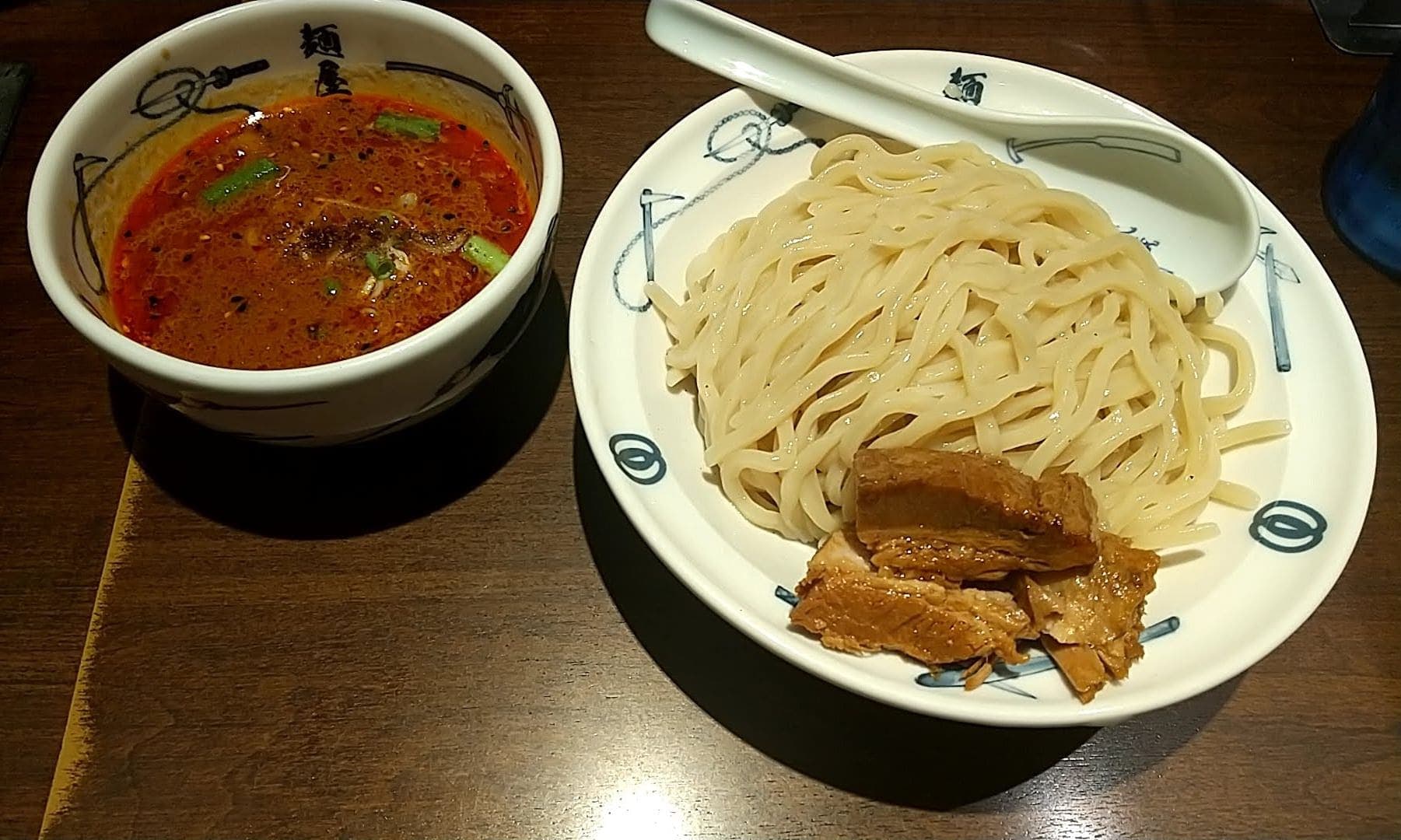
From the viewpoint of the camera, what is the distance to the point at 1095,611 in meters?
1.27

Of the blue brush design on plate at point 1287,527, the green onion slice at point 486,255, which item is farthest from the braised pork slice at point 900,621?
the green onion slice at point 486,255

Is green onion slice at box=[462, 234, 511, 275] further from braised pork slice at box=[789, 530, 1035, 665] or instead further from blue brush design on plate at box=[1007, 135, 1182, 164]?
blue brush design on plate at box=[1007, 135, 1182, 164]

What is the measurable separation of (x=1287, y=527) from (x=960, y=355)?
514 millimetres

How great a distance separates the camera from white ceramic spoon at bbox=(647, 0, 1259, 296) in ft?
5.67

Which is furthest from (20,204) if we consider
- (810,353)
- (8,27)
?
(810,353)

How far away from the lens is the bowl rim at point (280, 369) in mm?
1260

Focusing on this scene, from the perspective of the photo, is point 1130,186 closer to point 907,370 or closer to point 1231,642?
point 907,370

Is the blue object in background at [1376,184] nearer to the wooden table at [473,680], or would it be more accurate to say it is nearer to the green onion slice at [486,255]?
the wooden table at [473,680]

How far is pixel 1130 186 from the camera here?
180 cm

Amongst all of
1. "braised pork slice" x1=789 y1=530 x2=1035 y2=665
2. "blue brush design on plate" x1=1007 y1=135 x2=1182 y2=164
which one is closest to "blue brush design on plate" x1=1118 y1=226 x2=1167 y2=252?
"blue brush design on plate" x1=1007 y1=135 x2=1182 y2=164

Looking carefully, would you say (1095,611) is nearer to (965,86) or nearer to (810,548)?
(810,548)

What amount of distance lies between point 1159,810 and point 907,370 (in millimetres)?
736

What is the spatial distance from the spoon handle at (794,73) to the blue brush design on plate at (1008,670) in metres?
0.94

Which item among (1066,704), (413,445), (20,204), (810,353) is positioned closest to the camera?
(1066,704)
